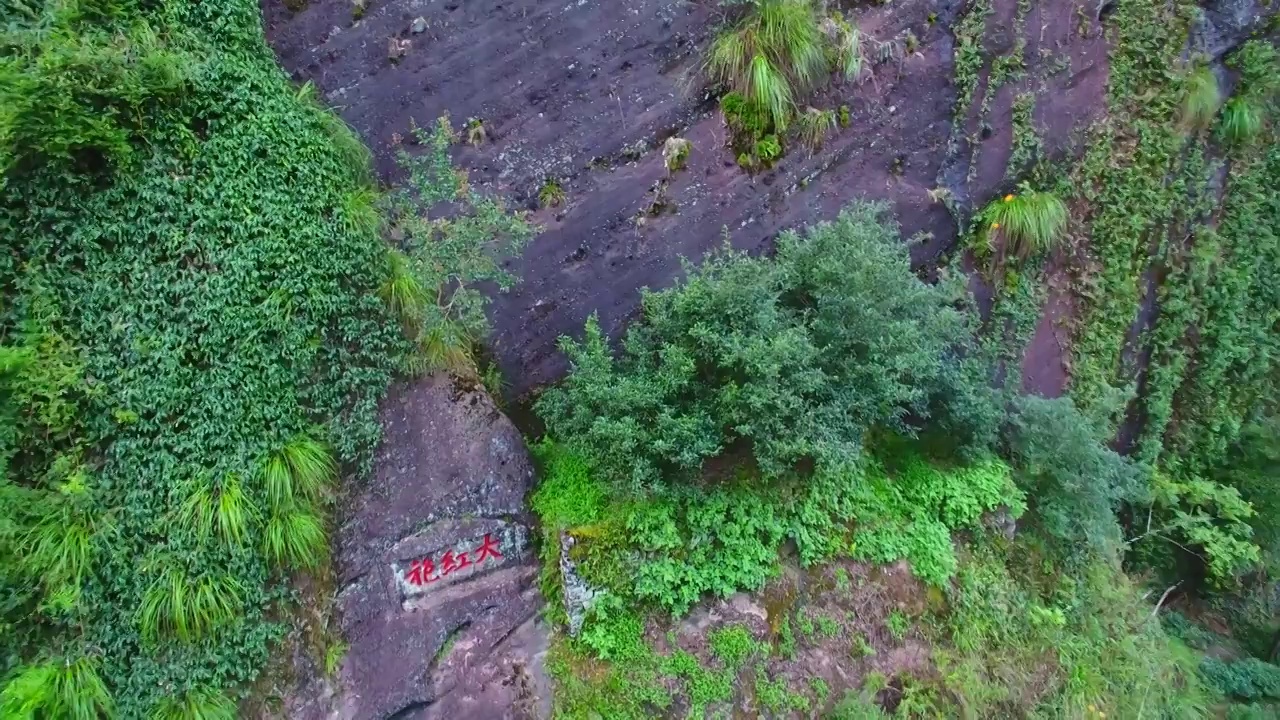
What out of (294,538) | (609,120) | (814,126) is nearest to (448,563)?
(294,538)

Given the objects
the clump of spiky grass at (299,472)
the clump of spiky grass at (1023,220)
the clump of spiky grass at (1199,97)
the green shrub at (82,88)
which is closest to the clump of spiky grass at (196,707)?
the clump of spiky grass at (299,472)

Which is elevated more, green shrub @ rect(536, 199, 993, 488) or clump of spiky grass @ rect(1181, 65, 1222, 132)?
green shrub @ rect(536, 199, 993, 488)

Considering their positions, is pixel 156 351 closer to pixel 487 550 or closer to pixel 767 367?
pixel 487 550

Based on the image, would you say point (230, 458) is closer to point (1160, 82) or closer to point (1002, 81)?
point (1002, 81)

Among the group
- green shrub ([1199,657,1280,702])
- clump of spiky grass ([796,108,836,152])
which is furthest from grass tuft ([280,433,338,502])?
green shrub ([1199,657,1280,702])

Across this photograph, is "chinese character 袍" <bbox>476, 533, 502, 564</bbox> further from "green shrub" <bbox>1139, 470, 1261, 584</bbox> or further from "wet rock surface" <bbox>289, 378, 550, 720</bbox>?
"green shrub" <bbox>1139, 470, 1261, 584</bbox>
